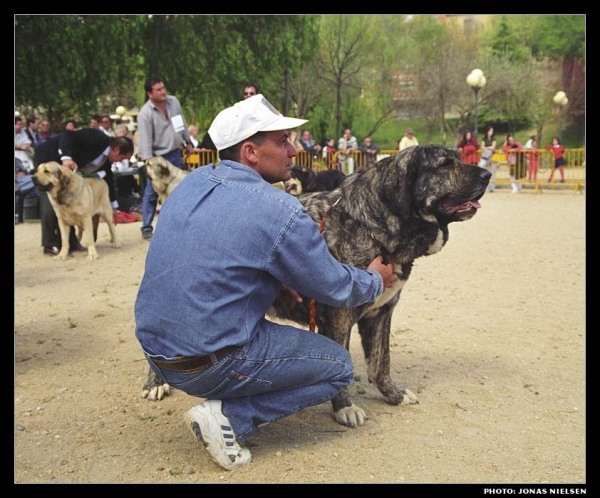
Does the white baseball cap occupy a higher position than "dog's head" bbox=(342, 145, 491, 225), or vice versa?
the white baseball cap

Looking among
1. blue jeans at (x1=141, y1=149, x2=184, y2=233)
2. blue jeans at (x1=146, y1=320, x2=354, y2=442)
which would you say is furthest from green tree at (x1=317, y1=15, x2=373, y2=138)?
blue jeans at (x1=146, y1=320, x2=354, y2=442)

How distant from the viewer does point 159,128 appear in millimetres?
10320

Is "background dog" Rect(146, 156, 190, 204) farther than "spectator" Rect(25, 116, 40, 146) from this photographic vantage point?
No

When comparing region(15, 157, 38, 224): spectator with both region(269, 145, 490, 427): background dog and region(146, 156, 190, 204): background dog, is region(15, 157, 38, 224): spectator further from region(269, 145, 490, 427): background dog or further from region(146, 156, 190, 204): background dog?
region(269, 145, 490, 427): background dog

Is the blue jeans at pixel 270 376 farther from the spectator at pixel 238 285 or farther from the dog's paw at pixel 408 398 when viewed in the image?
the dog's paw at pixel 408 398

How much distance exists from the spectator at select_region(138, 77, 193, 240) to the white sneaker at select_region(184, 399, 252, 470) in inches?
292

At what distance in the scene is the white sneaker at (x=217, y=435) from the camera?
3.32 metres

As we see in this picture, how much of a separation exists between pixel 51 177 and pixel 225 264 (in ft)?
22.6

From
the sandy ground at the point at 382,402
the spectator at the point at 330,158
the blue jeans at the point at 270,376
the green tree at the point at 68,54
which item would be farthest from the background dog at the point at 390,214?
the spectator at the point at 330,158

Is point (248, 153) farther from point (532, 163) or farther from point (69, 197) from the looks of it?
point (532, 163)

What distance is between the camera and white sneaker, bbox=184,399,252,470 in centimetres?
332

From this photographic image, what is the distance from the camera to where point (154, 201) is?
10797 millimetres
